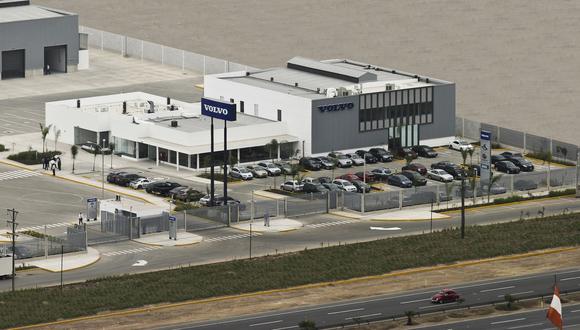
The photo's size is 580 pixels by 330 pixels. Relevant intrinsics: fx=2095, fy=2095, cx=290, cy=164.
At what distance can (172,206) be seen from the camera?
193375 mm

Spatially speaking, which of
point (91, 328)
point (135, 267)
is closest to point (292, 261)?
point (135, 267)

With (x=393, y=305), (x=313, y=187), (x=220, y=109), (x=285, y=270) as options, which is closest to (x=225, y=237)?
(x=285, y=270)

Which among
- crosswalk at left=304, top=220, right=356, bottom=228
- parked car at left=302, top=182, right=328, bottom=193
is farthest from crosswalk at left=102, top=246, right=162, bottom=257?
parked car at left=302, top=182, right=328, bottom=193

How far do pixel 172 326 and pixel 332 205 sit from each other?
41.3m

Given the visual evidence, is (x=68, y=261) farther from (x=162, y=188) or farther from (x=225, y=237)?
(x=162, y=188)

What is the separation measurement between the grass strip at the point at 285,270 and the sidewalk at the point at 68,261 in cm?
636

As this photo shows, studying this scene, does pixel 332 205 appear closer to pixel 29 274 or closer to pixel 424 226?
pixel 424 226

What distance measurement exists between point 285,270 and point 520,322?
2282 centimetres

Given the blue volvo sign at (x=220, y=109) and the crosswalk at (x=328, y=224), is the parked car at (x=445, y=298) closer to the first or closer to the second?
the crosswalk at (x=328, y=224)

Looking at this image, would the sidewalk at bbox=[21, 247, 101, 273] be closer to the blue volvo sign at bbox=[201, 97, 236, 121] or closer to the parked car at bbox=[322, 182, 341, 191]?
the blue volvo sign at bbox=[201, 97, 236, 121]

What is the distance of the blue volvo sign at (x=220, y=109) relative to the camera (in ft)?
648

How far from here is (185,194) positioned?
645 ft

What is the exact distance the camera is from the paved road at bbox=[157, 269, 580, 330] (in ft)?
509

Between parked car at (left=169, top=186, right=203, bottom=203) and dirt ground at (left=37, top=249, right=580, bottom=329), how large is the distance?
107ft
